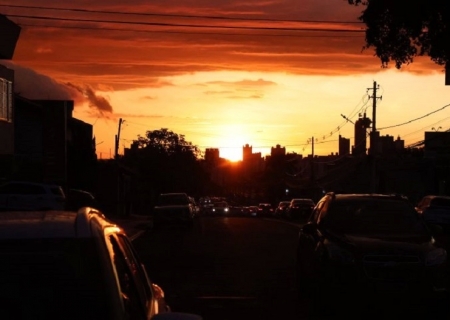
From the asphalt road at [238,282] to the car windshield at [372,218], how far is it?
1.20m

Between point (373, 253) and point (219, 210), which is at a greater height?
point (373, 253)

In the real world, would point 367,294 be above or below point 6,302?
below

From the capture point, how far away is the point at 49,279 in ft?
14.6

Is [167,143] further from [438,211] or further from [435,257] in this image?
[435,257]

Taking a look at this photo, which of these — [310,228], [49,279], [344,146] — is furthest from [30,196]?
[344,146]

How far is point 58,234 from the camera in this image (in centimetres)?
458

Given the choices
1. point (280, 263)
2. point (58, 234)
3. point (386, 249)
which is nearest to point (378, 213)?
point (386, 249)

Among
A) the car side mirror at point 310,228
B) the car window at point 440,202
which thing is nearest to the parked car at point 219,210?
the car window at point 440,202

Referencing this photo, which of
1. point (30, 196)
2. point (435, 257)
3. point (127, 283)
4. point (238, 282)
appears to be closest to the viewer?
point (127, 283)

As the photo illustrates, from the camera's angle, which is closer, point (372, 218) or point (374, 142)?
point (372, 218)

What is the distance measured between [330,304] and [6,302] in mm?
8888

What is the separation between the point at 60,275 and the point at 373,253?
28.0ft

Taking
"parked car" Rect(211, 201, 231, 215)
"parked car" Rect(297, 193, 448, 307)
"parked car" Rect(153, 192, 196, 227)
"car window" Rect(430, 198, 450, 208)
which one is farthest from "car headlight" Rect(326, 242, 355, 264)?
"parked car" Rect(211, 201, 231, 215)

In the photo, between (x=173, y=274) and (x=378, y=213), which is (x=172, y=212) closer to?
(x=173, y=274)
